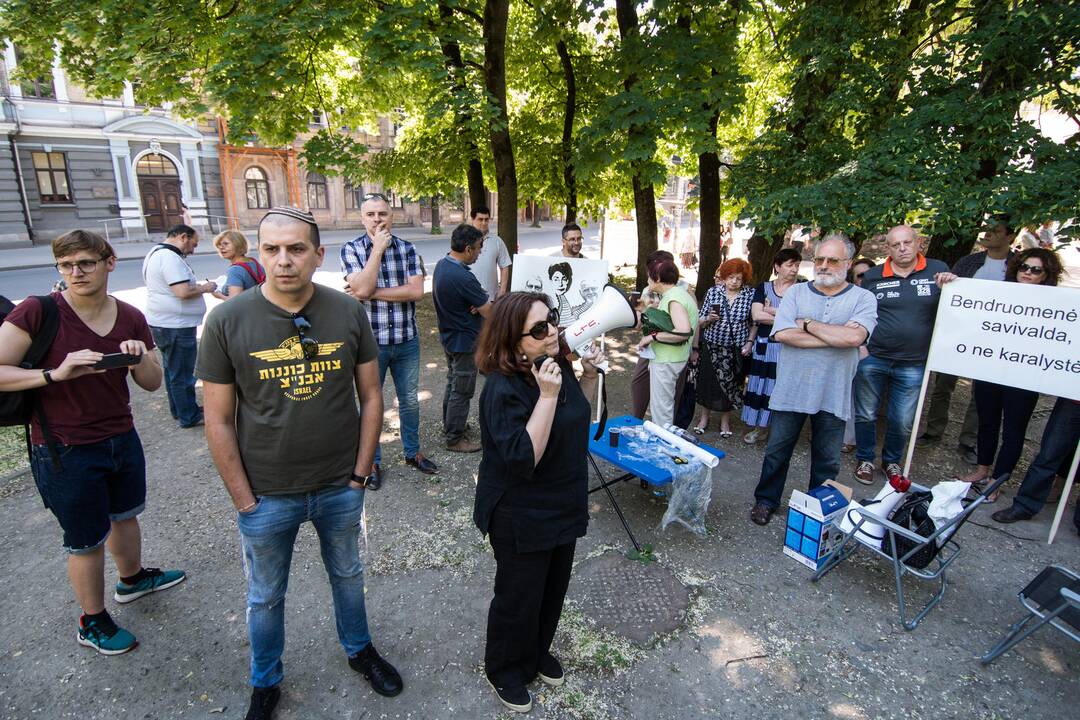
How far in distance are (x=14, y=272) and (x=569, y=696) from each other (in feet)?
67.0

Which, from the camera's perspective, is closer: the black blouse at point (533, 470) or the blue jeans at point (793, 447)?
the black blouse at point (533, 470)

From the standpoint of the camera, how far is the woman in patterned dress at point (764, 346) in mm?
5266

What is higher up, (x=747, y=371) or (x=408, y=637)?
(x=747, y=371)

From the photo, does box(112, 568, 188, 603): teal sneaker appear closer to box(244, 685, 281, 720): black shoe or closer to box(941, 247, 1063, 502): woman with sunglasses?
box(244, 685, 281, 720): black shoe

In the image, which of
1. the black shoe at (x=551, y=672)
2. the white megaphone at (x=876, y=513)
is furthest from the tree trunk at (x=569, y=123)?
the black shoe at (x=551, y=672)

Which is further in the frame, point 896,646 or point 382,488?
point 382,488

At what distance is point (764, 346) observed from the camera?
18.0ft

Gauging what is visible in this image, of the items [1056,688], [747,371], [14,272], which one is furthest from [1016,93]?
[14,272]

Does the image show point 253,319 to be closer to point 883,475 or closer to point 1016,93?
point 883,475

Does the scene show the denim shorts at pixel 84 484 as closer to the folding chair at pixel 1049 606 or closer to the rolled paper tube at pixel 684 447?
the rolled paper tube at pixel 684 447

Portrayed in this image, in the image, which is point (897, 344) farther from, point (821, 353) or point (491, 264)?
point (491, 264)

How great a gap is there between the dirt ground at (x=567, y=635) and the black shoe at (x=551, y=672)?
54 mm

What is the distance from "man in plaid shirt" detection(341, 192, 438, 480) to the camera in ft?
14.1

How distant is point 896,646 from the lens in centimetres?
315
